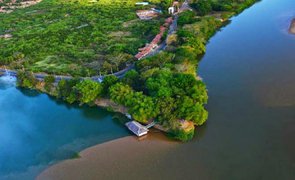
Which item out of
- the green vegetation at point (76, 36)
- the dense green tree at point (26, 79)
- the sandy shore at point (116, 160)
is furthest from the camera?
the green vegetation at point (76, 36)

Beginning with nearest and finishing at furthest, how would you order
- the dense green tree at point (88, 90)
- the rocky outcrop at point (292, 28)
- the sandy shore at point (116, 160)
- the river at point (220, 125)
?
the river at point (220, 125)
the sandy shore at point (116, 160)
the dense green tree at point (88, 90)
the rocky outcrop at point (292, 28)

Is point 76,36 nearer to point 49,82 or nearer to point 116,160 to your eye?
point 49,82

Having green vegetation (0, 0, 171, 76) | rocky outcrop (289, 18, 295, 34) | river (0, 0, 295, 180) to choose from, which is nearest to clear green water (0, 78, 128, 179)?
river (0, 0, 295, 180)

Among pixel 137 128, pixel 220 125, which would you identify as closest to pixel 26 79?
pixel 137 128

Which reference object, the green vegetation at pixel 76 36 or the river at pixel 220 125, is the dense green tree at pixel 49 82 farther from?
the green vegetation at pixel 76 36

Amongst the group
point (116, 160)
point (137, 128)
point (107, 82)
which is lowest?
point (116, 160)

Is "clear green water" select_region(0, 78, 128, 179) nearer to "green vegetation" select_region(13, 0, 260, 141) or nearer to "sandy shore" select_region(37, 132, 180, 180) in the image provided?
"sandy shore" select_region(37, 132, 180, 180)

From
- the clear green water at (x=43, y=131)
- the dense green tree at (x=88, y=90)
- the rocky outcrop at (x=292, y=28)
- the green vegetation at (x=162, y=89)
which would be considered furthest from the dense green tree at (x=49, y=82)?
the rocky outcrop at (x=292, y=28)
